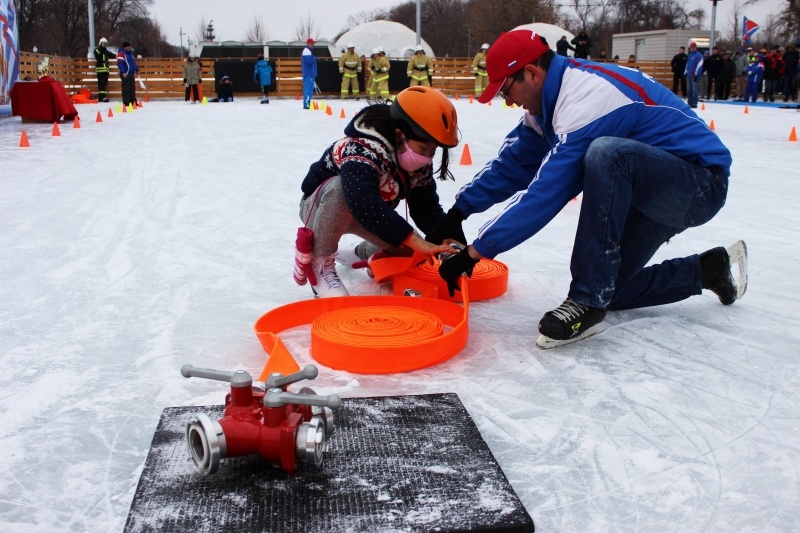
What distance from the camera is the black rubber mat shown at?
1.27 m

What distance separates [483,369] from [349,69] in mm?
19753

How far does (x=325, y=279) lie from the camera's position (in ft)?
9.23

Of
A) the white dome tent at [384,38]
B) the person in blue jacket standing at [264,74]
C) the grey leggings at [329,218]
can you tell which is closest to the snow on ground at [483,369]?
the grey leggings at [329,218]

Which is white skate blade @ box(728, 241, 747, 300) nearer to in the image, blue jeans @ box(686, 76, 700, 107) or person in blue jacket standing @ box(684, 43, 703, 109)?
person in blue jacket standing @ box(684, 43, 703, 109)

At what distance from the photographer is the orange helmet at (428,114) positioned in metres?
2.46

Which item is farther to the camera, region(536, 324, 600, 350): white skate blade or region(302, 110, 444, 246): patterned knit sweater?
region(302, 110, 444, 246): patterned knit sweater

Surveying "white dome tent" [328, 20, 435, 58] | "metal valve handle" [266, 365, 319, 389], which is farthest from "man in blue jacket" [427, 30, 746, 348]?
"white dome tent" [328, 20, 435, 58]

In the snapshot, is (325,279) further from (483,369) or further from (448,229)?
(483,369)

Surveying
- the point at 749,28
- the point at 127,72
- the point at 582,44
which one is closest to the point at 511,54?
the point at 127,72

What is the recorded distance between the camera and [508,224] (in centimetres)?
220

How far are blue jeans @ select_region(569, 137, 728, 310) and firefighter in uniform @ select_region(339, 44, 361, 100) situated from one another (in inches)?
754

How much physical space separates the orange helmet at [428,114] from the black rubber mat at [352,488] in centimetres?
115

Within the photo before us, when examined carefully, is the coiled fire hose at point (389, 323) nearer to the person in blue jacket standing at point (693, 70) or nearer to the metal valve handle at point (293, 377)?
the metal valve handle at point (293, 377)

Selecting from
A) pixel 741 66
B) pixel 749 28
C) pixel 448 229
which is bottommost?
pixel 448 229
